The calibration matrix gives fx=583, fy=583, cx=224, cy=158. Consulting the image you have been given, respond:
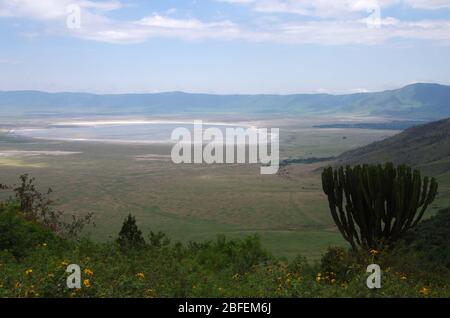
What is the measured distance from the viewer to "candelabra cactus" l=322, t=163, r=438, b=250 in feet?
45.3

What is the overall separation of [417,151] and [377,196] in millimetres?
57097

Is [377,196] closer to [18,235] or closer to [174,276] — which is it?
[174,276]

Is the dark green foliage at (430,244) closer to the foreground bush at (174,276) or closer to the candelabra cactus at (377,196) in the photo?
the candelabra cactus at (377,196)

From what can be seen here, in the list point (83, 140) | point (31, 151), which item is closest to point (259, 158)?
point (31, 151)

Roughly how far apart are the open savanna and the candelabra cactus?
13.1 meters

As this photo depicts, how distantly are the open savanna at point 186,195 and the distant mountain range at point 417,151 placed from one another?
18.9 ft

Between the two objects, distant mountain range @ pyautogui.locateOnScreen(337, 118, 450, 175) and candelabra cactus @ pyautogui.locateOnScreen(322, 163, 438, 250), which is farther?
distant mountain range @ pyautogui.locateOnScreen(337, 118, 450, 175)

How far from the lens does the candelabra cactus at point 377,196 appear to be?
13805 millimetres

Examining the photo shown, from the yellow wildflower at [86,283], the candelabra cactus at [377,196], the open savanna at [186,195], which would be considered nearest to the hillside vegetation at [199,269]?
the yellow wildflower at [86,283]

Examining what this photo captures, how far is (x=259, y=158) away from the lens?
90.7 m

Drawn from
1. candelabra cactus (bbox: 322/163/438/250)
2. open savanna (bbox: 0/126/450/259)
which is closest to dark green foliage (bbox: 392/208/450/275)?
candelabra cactus (bbox: 322/163/438/250)

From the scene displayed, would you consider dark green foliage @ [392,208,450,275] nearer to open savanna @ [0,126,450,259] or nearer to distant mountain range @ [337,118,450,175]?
open savanna @ [0,126,450,259]

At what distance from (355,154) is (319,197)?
27.3 meters

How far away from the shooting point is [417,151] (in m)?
67.8
